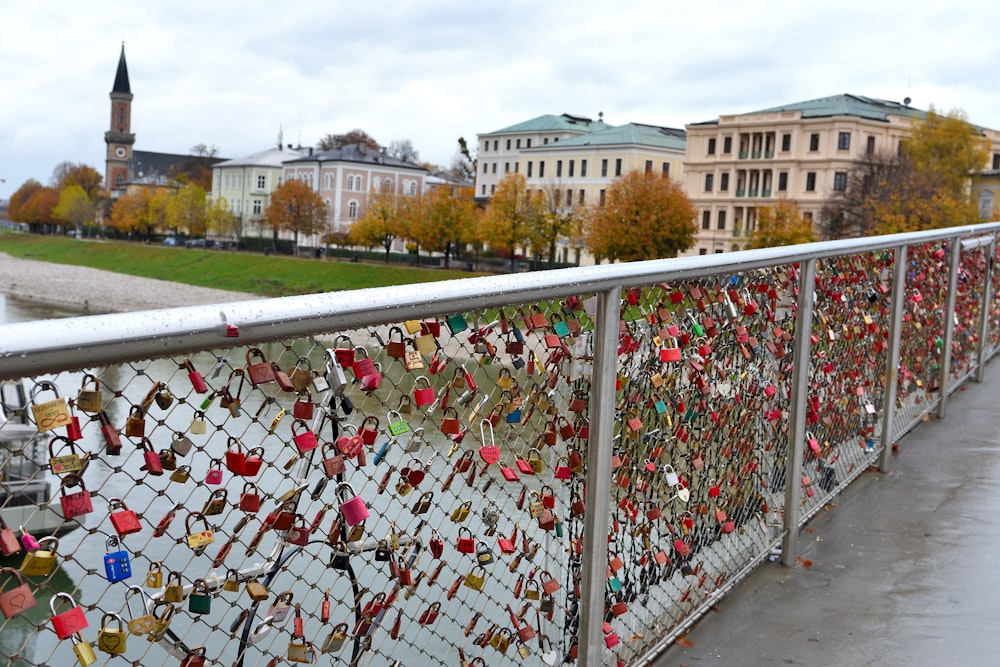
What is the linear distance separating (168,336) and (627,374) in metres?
1.83

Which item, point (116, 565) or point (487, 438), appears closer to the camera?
point (116, 565)

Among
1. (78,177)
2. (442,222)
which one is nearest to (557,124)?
(442,222)

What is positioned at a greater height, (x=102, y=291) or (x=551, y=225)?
(x=551, y=225)

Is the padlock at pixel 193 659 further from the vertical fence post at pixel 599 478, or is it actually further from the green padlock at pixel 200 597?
the vertical fence post at pixel 599 478

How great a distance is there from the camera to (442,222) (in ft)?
222

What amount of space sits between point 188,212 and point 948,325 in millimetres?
93607

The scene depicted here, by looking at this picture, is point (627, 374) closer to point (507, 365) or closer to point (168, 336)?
point (507, 365)

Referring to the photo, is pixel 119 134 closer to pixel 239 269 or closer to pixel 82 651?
pixel 239 269

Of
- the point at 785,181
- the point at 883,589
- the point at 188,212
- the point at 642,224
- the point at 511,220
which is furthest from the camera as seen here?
the point at 188,212

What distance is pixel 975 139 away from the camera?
6097 centimetres

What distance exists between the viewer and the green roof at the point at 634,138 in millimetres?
78500

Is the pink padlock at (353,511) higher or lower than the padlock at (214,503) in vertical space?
lower

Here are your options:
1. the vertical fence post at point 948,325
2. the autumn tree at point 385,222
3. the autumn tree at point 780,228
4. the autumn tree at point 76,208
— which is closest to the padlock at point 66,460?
the vertical fence post at point 948,325

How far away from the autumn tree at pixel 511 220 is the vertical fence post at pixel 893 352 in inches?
2256
